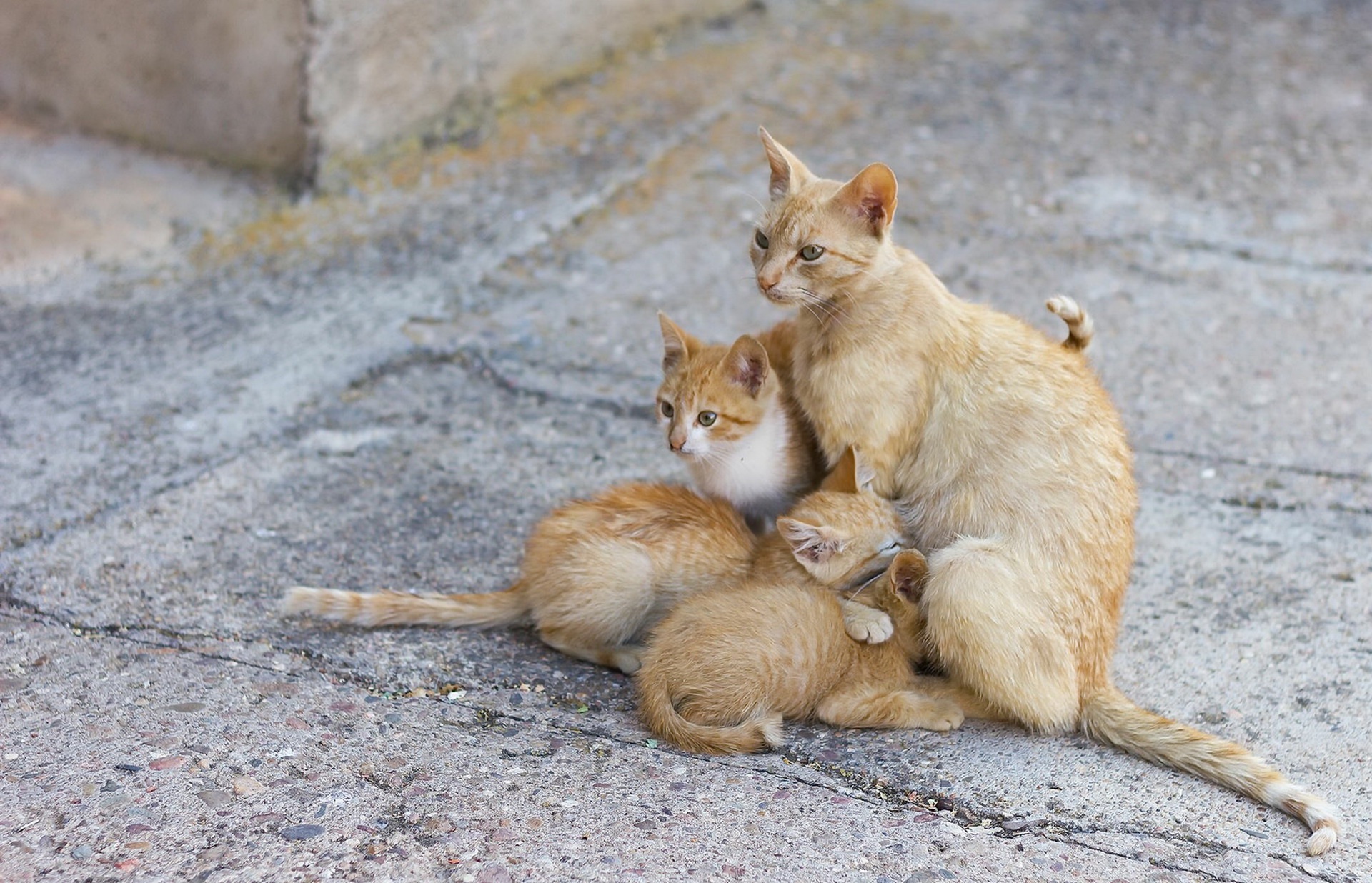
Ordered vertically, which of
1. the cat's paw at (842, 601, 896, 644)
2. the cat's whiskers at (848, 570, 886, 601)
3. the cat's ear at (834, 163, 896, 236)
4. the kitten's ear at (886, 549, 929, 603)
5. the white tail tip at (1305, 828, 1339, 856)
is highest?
the cat's ear at (834, 163, 896, 236)

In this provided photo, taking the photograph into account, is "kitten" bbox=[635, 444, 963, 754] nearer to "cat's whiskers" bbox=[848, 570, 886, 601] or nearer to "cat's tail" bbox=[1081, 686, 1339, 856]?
"cat's whiskers" bbox=[848, 570, 886, 601]

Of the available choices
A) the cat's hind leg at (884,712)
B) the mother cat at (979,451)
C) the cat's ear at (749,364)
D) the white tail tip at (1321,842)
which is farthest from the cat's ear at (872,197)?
the white tail tip at (1321,842)

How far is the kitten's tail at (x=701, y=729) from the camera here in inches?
130

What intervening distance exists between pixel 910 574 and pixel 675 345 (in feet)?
3.45

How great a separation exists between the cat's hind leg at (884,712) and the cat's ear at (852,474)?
1.85ft

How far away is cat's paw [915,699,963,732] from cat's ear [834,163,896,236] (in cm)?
132

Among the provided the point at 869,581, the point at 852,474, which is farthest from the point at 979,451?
the point at 869,581

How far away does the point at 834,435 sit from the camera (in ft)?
12.3

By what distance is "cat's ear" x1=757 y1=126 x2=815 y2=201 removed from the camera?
384 cm

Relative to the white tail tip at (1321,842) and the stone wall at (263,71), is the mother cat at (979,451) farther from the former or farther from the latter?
Answer: the stone wall at (263,71)

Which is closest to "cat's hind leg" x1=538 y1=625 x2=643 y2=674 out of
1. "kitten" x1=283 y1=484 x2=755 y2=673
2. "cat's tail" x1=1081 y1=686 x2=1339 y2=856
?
"kitten" x1=283 y1=484 x2=755 y2=673

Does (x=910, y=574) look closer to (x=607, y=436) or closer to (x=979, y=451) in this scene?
(x=979, y=451)

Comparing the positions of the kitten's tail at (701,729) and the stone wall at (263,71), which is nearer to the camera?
the kitten's tail at (701,729)

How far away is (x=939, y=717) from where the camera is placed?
3502mm
